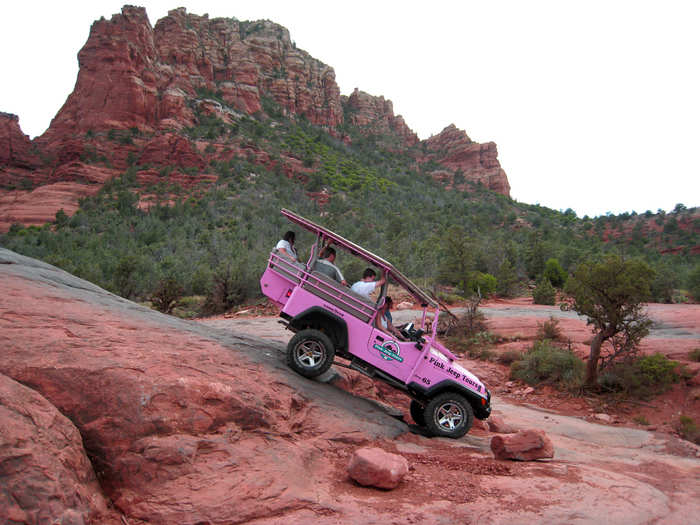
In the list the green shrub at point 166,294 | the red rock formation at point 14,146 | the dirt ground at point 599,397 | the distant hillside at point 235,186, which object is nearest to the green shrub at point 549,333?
the dirt ground at point 599,397

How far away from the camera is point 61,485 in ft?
9.40

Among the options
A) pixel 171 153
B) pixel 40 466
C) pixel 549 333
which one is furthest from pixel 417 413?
pixel 171 153

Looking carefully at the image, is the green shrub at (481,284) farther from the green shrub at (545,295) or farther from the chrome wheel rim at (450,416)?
the chrome wheel rim at (450,416)

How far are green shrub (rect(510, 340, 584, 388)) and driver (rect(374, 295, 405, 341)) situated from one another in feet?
24.8

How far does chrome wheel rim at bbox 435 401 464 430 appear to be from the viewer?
643cm

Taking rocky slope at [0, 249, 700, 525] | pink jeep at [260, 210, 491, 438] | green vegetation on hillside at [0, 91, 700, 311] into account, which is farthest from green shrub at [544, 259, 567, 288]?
pink jeep at [260, 210, 491, 438]

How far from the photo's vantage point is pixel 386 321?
6.58 meters

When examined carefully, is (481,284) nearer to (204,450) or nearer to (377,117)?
(204,450)

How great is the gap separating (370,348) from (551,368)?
328 inches

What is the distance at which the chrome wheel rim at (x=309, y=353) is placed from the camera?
20.7 ft

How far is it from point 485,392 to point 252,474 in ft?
13.7

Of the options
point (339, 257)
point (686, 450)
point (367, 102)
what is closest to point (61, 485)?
point (686, 450)

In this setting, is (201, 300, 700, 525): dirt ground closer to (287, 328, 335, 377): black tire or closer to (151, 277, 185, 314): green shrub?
(287, 328, 335, 377): black tire

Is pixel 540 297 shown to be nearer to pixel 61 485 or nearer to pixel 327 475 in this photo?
pixel 327 475
